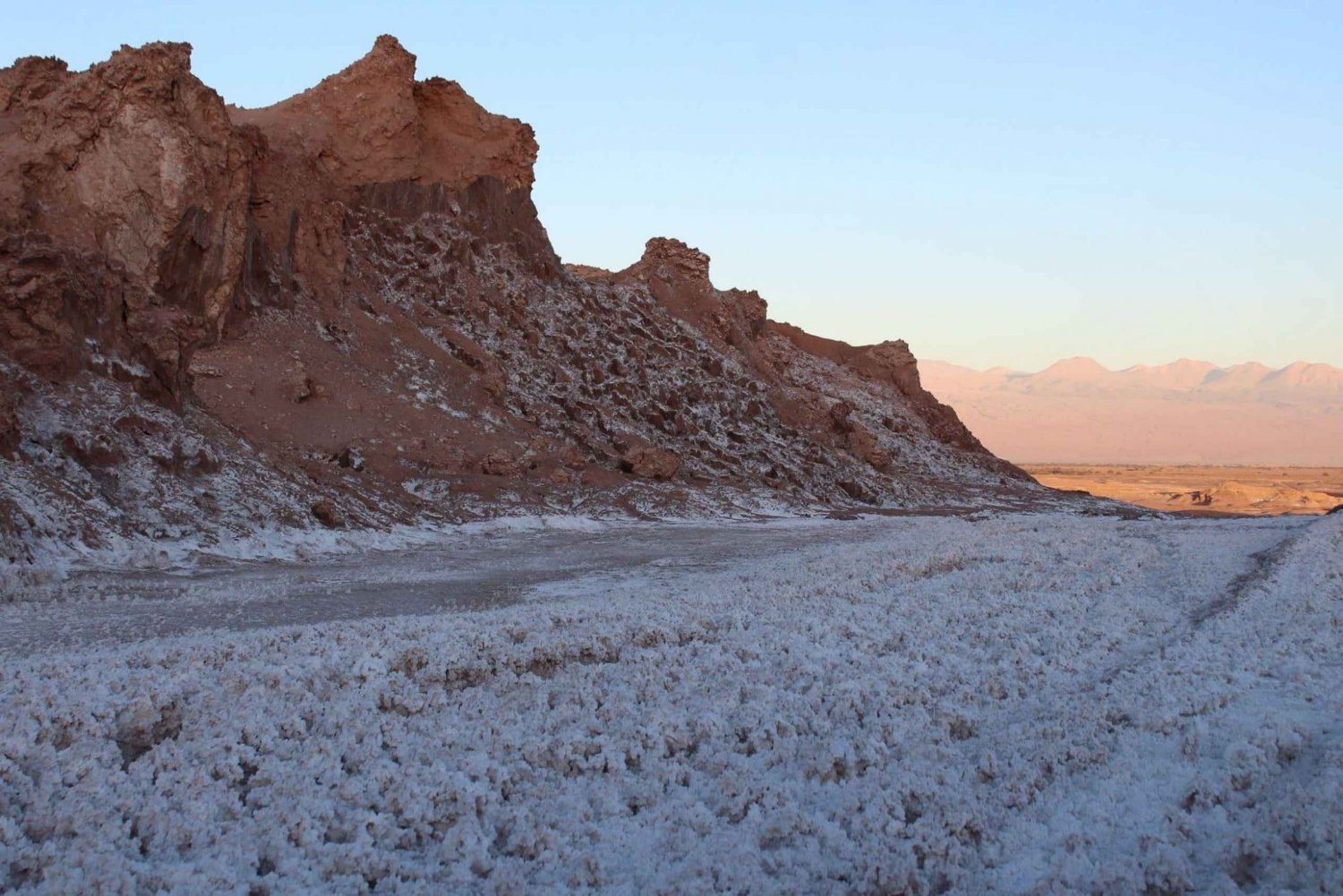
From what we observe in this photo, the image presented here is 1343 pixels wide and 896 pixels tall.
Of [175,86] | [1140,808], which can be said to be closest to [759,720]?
[1140,808]

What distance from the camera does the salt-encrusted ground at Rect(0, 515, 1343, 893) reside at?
5.23 m

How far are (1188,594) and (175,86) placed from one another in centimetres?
2907

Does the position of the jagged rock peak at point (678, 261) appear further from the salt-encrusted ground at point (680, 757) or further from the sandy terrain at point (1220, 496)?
the salt-encrusted ground at point (680, 757)

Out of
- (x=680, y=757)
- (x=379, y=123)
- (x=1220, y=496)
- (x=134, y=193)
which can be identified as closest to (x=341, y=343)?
(x=134, y=193)

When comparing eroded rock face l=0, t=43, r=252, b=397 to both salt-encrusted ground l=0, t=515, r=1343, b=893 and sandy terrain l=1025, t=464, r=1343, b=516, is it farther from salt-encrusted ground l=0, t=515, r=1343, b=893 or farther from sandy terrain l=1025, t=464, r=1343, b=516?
sandy terrain l=1025, t=464, r=1343, b=516

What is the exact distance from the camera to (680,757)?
6.98 m

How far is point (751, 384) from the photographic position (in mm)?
52500

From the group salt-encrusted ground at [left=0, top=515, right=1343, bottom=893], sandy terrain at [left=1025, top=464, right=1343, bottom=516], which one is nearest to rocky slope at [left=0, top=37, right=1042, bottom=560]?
salt-encrusted ground at [left=0, top=515, right=1343, bottom=893]

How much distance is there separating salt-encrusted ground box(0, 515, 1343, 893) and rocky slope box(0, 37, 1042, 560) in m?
10.6

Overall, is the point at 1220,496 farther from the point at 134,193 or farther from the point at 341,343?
the point at 134,193

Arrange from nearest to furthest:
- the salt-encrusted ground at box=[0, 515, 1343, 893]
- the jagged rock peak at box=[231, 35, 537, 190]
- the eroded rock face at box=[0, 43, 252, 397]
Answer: the salt-encrusted ground at box=[0, 515, 1343, 893]
the eroded rock face at box=[0, 43, 252, 397]
the jagged rock peak at box=[231, 35, 537, 190]

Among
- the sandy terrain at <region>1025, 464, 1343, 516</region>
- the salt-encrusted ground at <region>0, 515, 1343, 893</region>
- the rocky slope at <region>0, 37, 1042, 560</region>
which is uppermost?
the rocky slope at <region>0, 37, 1042, 560</region>

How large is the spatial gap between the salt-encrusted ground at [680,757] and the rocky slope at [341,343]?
10626mm

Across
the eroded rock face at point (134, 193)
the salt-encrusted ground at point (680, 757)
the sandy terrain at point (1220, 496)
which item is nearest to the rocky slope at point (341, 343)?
the eroded rock face at point (134, 193)
